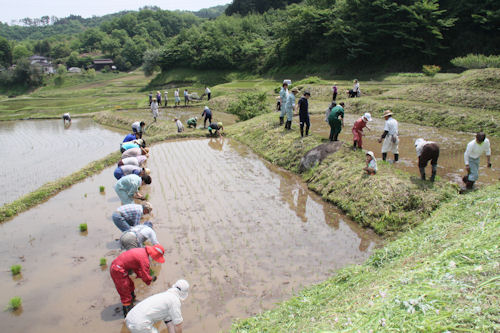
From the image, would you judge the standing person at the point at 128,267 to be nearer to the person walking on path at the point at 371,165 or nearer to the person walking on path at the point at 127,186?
the person walking on path at the point at 127,186

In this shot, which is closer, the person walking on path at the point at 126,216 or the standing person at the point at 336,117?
the person walking on path at the point at 126,216

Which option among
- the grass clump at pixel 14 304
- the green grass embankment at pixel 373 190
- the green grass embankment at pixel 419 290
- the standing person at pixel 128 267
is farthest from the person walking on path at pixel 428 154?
the grass clump at pixel 14 304

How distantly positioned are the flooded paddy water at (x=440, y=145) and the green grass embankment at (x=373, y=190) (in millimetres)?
1077

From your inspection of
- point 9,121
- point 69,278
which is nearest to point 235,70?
point 9,121

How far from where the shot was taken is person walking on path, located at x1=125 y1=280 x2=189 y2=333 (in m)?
3.84

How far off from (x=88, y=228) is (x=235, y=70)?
4133 centimetres

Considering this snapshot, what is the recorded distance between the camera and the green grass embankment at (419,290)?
10.4ft

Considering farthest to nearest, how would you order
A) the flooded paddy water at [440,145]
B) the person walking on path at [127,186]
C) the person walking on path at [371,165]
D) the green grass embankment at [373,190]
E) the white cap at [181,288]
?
1. the flooded paddy water at [440,145]
2. the person walking on path at [371,165]
3. the person walking on path at [127,186]
4. the green grass embankment at [373,190]
5. the white cap at [181,288]

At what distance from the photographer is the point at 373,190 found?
762 centimetres

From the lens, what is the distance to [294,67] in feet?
125

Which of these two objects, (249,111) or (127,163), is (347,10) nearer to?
(249,111)

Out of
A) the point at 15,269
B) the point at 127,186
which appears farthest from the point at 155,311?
→ the point at 15,269

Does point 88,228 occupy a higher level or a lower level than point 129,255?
lower

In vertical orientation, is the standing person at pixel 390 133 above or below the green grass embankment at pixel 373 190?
above
